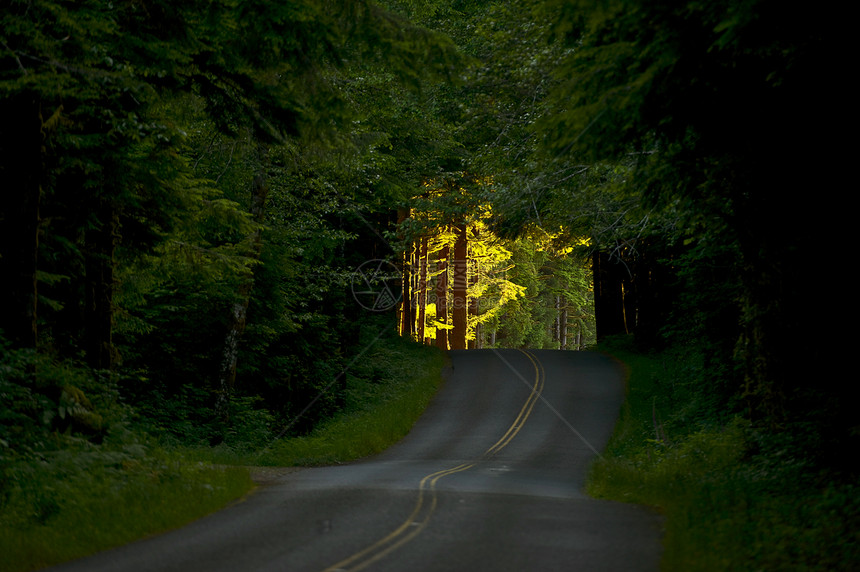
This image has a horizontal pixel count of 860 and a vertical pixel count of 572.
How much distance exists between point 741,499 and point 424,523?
14.4 feet

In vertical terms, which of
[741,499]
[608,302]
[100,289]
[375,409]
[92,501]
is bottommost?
[92,501]

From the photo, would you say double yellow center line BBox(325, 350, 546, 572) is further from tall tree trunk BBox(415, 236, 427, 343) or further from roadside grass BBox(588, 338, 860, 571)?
tall tree trunk BBox(415, 236, 427, 343)

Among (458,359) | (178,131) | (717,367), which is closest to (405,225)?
(458,359)

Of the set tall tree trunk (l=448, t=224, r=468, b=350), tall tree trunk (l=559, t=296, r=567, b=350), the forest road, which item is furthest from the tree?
tall tree trunk (l=559, t=296, r=567, b=350)

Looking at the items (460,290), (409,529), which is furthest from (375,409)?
(460,290)

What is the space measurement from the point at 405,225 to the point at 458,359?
8.56m

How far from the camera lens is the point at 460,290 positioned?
50.2 metres

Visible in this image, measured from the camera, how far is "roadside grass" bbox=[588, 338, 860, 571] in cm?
855

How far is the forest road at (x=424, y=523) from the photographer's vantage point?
9.12m

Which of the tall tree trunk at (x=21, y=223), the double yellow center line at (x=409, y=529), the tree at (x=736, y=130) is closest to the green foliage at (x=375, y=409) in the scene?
the double yellow center line at (x=409, y=529)

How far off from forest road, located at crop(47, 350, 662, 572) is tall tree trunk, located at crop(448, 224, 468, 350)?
948 inches

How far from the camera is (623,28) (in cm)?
945

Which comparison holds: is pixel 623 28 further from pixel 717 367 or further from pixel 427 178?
pixel 427 178

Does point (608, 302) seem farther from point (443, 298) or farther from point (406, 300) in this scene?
point (406, 300)
